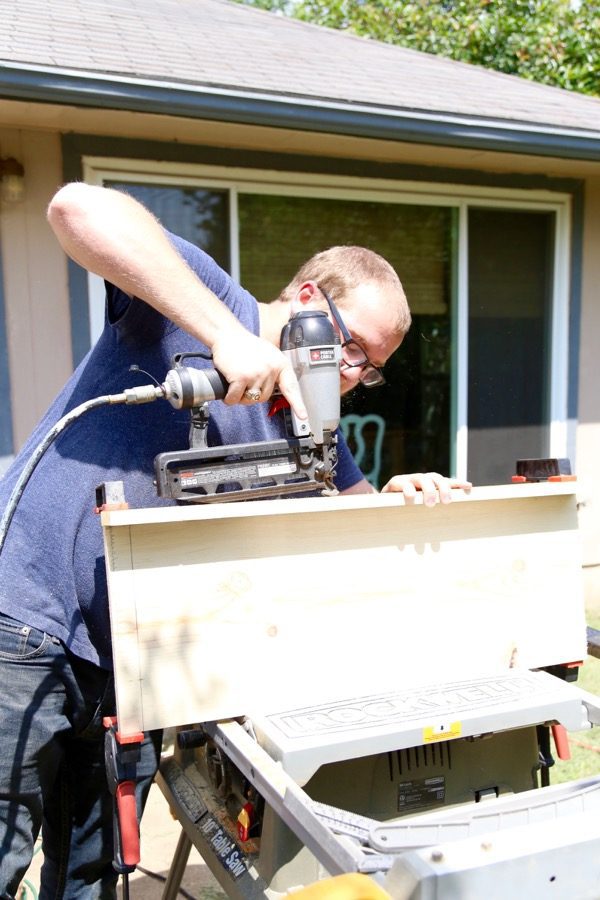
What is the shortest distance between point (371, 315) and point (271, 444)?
47 cm

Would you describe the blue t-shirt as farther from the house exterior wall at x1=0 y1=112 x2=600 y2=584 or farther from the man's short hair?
the house exterior wall at x1=0 y1=112 x2=600 y2=584

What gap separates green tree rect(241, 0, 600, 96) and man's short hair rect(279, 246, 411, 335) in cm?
1114

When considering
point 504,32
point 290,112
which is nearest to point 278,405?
point 290,112

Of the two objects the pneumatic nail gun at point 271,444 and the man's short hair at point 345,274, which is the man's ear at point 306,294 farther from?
the pneumatic nail gun at point 271,444

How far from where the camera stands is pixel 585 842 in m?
0.89

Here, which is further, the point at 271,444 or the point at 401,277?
the point at 401,277

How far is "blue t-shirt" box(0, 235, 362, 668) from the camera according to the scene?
1.54 meters

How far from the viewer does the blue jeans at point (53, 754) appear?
59.9 inches

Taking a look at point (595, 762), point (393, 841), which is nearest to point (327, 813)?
point (393, 841)

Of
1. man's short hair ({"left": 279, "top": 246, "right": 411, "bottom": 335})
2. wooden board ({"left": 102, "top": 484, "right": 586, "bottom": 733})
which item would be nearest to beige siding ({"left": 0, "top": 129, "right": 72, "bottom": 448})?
man's short hair ({"left": 279, "top": 246, "right": 411, "bottom": 335})

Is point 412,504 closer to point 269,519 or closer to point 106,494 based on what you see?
point 269,519

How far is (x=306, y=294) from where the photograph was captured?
1750mm

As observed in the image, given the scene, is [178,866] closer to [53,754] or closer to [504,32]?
[53,754]

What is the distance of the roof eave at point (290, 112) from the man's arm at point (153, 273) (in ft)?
6.88
